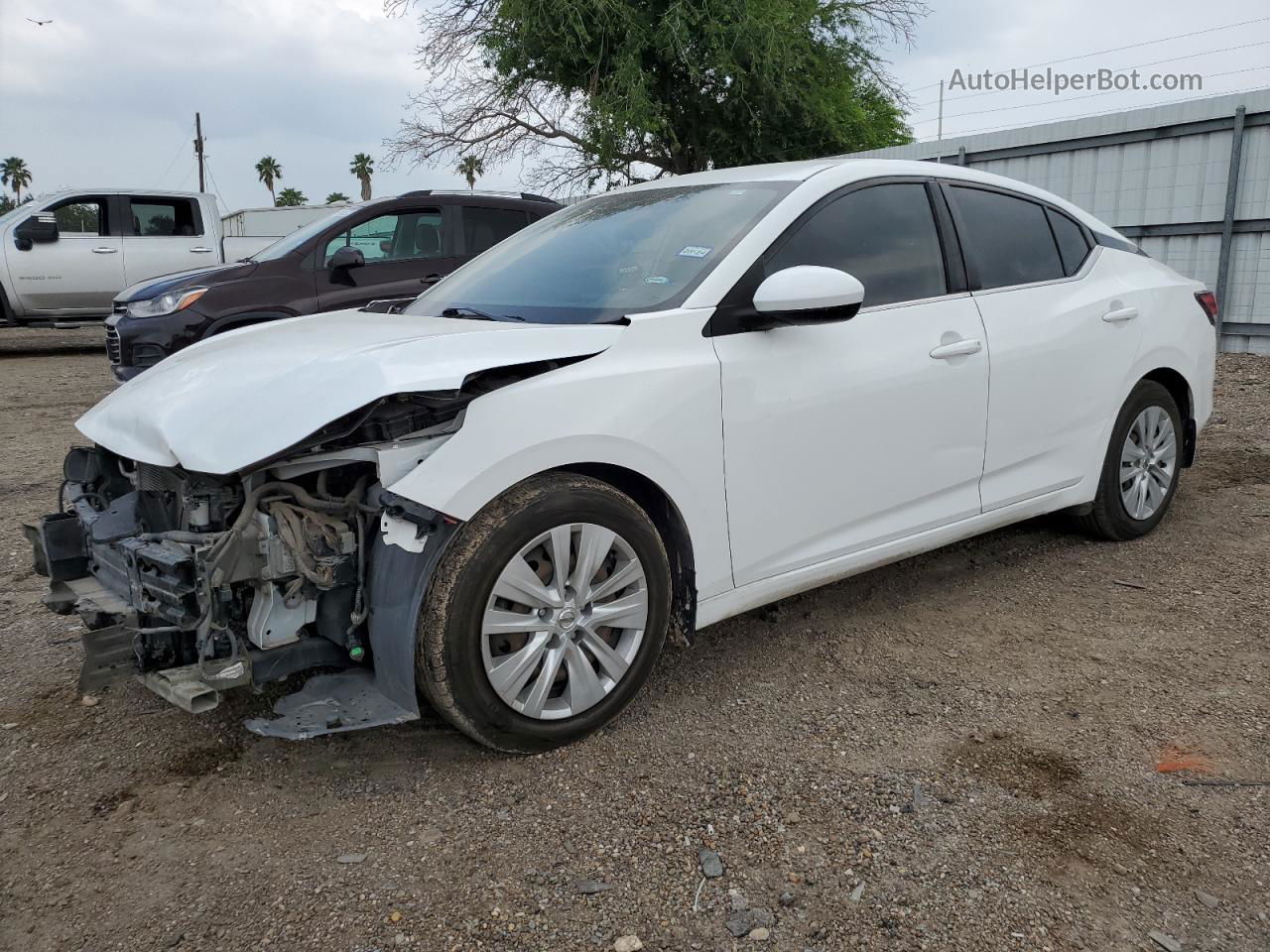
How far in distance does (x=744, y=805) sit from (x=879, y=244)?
6.50ft

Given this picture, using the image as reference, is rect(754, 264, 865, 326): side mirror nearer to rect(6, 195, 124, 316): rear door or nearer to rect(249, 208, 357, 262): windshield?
rect(249, 208, 357, 262): windshield

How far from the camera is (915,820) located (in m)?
2.49

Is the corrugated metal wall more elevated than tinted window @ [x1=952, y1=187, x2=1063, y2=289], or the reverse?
the corrugated metal wall

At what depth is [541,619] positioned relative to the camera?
8.89 ft

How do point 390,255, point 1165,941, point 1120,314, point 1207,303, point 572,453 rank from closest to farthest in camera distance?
point 1165,941 < point 572,453 < point 1120,314 < point 1207,303 < point 390,255

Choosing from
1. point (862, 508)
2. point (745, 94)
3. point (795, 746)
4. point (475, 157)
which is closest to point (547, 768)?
point (795, 746)

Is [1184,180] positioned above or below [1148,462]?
above

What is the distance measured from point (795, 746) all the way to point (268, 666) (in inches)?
57.2

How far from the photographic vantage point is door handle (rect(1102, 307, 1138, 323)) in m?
4.14

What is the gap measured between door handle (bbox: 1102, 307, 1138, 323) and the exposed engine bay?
259cm

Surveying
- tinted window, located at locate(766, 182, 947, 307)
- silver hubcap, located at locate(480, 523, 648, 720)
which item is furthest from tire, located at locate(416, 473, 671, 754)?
tinted window, located at locate(766, 182, 947, 307)

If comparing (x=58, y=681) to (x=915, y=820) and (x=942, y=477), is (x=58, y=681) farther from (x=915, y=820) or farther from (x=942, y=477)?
(x=942, y=477)

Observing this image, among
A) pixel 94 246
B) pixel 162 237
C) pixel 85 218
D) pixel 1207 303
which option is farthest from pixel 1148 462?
pixel 85 218

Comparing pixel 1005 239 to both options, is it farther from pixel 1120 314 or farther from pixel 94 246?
pixel 94 246
